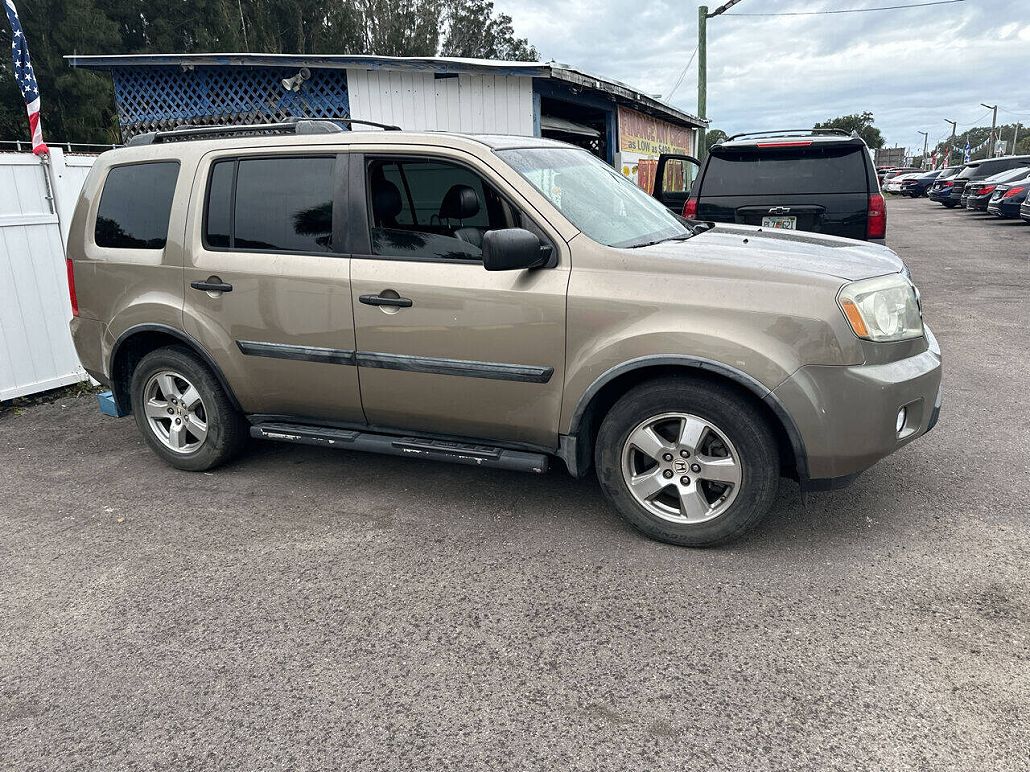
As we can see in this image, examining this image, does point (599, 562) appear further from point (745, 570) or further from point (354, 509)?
point (354, 509)

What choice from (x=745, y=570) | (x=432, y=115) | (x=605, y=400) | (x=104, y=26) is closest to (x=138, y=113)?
(x=432, y=115)

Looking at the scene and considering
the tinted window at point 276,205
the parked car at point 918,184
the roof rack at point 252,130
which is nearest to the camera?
the tinted window at point 276,205

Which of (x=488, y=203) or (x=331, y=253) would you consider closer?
(x=488, y=203)

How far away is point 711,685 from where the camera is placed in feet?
8.77

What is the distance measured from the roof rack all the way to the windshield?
80 centimetres

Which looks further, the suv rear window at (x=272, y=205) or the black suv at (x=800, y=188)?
the black suv at (x=800, y=188)

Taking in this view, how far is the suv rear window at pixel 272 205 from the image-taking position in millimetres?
4117

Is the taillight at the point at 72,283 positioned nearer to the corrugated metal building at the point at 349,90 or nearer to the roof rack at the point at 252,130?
the roof rack at the point at 252,130

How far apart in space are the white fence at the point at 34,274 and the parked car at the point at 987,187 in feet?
82.2

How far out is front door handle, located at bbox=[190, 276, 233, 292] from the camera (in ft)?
14.1

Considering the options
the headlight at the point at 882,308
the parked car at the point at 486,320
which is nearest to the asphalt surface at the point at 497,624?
the parked car at the point at 486,320

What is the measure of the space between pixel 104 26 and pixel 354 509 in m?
30.5

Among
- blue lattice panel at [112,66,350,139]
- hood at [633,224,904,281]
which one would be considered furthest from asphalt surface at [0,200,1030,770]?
blue lattice panel at [112,66,350,139]

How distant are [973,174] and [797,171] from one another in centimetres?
2586
